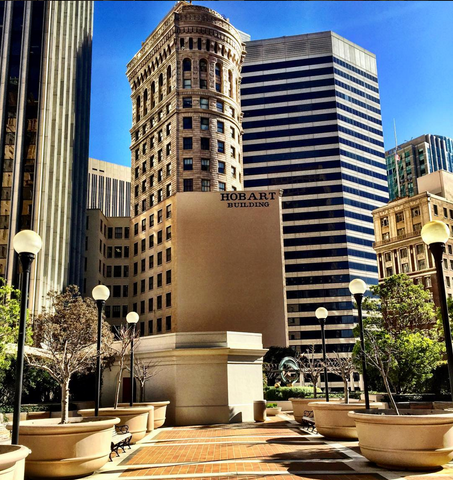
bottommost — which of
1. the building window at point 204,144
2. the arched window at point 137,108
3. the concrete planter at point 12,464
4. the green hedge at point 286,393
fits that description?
the green hedge at point 286,393

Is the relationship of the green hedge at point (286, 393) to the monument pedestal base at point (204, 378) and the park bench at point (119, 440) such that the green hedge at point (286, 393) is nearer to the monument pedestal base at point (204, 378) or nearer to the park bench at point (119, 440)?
the monument pedestal base at point (204, 378)

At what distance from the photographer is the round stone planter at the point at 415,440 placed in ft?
41.0

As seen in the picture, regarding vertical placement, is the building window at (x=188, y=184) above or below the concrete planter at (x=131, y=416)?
above

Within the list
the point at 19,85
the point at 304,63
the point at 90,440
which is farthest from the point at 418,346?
the point at 304,63

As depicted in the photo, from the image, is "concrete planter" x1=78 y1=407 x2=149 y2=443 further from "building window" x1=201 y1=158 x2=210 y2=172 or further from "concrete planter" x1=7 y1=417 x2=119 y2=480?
"building window" x1=201 y1=158 x2=210 y2=172

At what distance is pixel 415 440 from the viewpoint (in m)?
12.6

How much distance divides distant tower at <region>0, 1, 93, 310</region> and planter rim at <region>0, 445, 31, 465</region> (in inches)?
1807

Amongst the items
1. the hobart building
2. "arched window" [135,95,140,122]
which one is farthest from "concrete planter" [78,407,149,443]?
"arched window" [135,95,140,122]

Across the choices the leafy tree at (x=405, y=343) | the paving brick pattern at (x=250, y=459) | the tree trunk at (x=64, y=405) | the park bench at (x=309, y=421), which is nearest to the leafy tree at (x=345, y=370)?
the leafy tree at (x=405, y=343)

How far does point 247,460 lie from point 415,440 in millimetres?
4857

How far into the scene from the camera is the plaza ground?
12773 millimetres

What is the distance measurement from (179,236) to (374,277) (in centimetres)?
6080

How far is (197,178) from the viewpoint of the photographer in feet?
224

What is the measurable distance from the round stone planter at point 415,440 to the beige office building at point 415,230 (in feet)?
249
